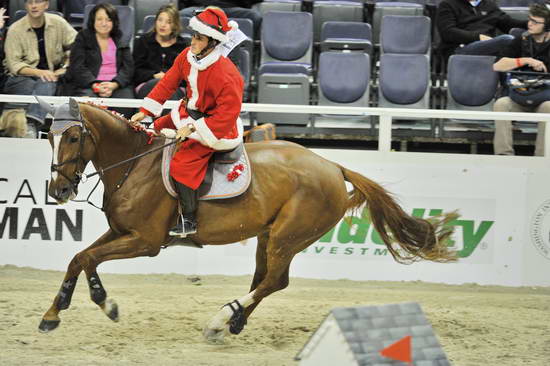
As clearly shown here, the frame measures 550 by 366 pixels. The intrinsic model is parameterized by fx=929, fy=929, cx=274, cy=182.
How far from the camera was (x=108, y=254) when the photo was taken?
19.7 ft

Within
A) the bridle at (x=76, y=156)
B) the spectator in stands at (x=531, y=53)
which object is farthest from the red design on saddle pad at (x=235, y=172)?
the spectator in stands at (x=531, y=53)

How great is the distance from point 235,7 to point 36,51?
7.66 feet

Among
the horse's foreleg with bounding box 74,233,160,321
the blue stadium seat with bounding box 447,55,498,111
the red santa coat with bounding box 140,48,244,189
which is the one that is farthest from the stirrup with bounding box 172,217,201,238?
the blue stadium seat with bounding box 447,55,498,111

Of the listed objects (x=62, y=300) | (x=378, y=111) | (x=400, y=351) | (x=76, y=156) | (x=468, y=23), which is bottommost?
(x=62, y=300)

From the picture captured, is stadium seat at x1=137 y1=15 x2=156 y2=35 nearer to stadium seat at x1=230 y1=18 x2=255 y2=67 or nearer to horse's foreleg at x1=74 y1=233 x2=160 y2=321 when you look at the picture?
stadium seat at x1=230 y1=18 x2=255 y2=67

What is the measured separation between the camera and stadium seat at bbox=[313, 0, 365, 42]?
10.6m

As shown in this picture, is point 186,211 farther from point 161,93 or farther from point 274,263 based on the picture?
point 161,93

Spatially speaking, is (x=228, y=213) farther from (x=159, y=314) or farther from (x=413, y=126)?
(x=413, y=126)

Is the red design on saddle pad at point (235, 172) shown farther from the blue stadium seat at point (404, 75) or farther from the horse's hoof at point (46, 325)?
the blue stadium seat at point (404, 75)

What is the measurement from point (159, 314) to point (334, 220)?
1.57 m

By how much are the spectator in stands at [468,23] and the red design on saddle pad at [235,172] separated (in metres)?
4.22

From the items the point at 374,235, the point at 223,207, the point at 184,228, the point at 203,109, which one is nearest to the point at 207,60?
the point at 203,109

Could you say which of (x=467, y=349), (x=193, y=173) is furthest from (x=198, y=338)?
(x=467, y=349)

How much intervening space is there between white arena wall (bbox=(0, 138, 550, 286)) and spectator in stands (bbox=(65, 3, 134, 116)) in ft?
2.99
